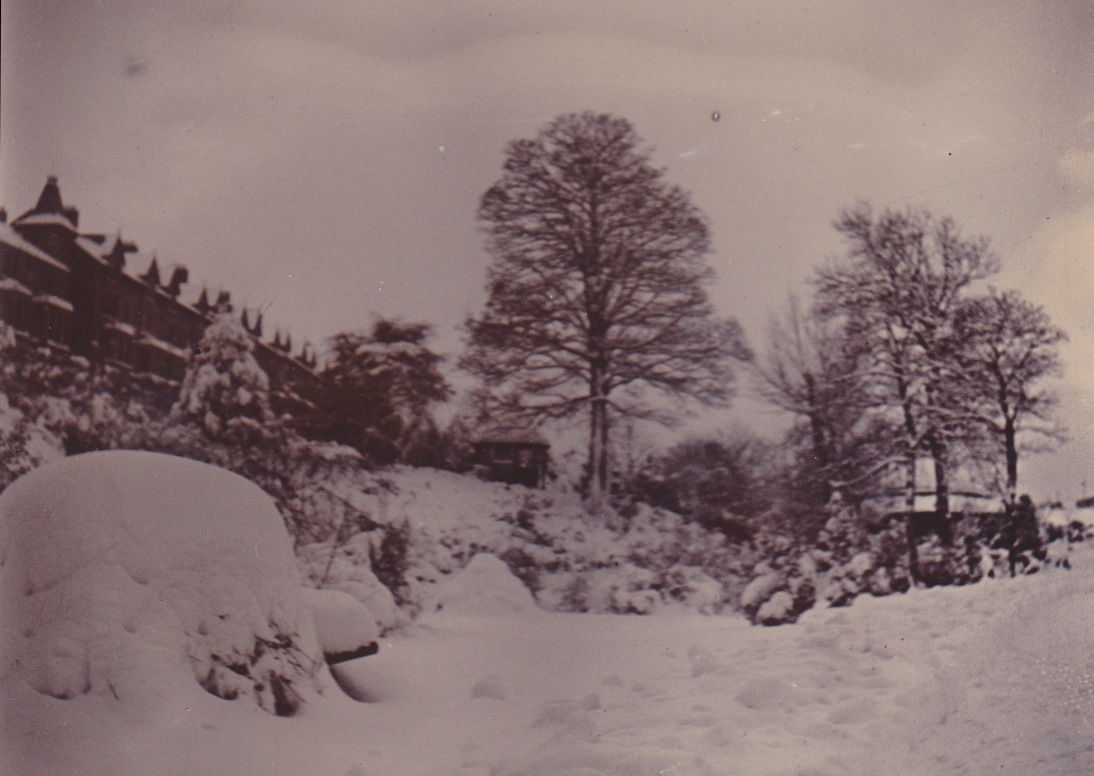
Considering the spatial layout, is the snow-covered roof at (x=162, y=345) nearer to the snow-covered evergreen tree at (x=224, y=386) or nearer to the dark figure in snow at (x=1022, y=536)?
the snow-covered evergreen tree at (x=224, y=386)

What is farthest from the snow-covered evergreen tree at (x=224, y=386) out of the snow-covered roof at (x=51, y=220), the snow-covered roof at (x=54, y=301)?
the snow-covered roof at (x=51, y=220)

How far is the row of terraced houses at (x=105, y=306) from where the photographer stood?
8.51 ft

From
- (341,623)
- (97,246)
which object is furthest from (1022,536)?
(97,246)

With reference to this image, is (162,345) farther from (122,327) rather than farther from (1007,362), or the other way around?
(1007,362)

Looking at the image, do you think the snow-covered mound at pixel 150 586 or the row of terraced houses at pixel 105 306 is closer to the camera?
the snow-covered mound at pixel 150 586

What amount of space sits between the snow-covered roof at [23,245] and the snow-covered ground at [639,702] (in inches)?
32.0

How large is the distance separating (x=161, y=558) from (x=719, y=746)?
1.64m

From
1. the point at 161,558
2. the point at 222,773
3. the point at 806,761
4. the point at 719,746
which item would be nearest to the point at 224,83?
the point at 161,558

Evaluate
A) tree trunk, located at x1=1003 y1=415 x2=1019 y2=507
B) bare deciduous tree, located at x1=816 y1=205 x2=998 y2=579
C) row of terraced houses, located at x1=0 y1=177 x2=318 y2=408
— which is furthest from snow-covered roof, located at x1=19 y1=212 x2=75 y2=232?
tree trunk, located at x1=1003 y1=415 x2=1019 y2=507

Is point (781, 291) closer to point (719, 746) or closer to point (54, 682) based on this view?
point (719, 746)

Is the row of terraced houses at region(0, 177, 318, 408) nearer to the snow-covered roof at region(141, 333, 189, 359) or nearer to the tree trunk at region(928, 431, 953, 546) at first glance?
the snow-covered roof at region(141, 333, 189, 359)

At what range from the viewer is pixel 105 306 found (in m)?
2.62

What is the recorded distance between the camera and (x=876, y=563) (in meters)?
2.66

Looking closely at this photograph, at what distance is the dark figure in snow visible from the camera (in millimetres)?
2693
